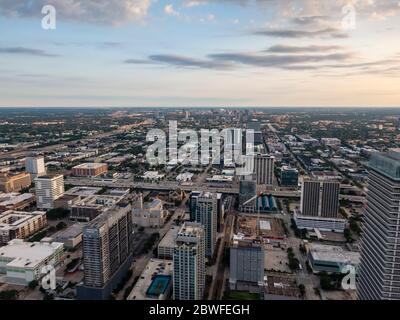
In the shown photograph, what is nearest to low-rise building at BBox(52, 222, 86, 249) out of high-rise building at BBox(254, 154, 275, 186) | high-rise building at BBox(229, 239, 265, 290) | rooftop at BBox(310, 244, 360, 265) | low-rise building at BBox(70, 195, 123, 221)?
low-rise building at BBox(70, 195, 123, 221)

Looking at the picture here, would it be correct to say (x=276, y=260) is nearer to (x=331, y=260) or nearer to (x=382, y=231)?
(x=331, y=260)

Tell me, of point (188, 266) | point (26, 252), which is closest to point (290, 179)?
point (188, 266)

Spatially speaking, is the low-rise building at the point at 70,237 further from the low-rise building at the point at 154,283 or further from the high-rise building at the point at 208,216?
the high-rise building at the point at 208,216

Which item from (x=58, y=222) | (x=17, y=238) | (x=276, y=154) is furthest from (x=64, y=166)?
(x=276, y=154)

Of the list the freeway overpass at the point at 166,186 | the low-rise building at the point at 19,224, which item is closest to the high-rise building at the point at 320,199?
the freeway overpass at the point at 166,186

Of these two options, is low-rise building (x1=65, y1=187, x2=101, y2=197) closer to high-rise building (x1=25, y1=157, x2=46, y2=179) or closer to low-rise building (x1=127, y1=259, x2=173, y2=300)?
high-rise building (x1=25, y1=157, x2=46, y2=179)

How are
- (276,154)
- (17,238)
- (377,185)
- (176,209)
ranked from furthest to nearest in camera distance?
(276,154) → (176,209) → (17,238) → (377,185)

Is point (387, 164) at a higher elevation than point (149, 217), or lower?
higher
